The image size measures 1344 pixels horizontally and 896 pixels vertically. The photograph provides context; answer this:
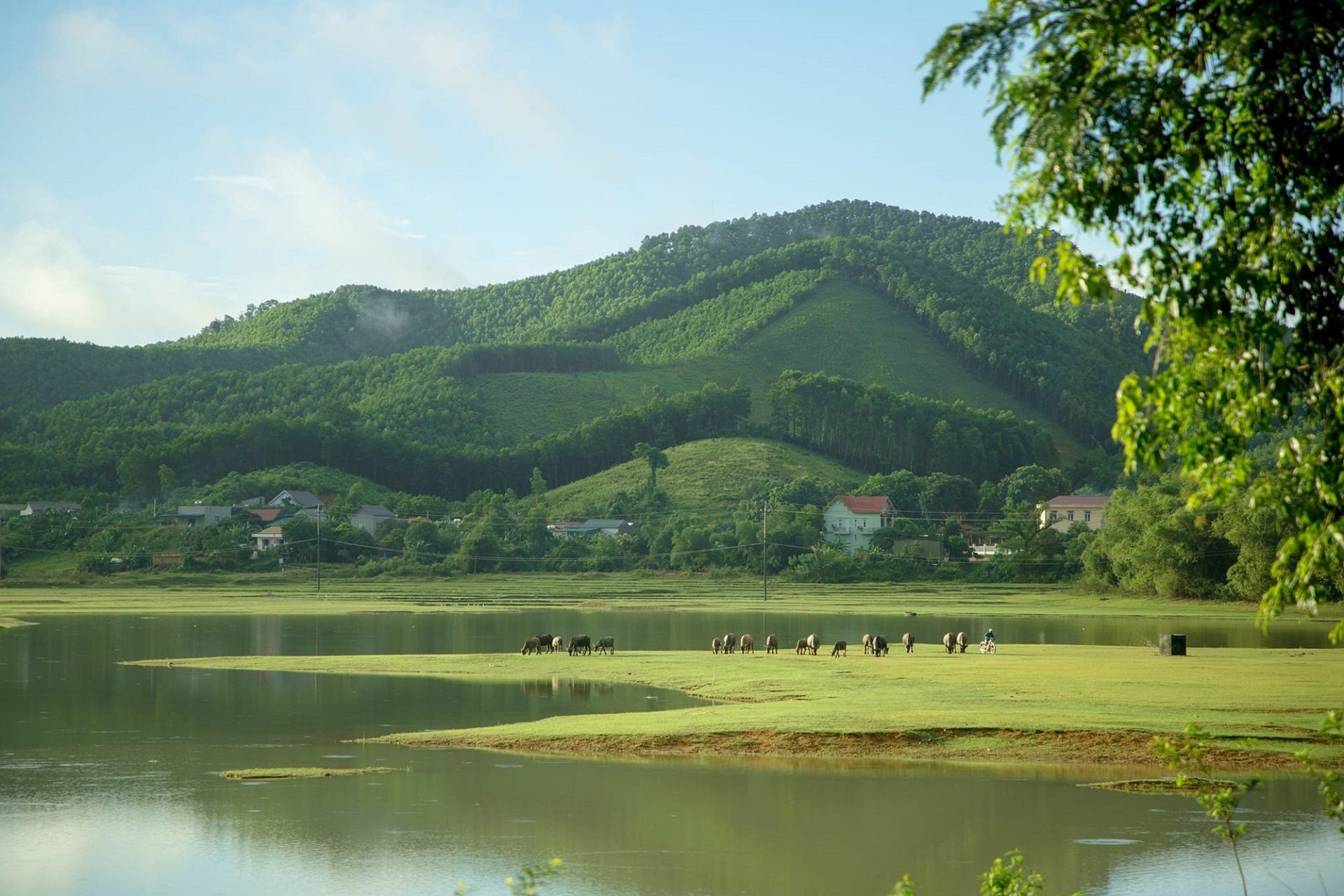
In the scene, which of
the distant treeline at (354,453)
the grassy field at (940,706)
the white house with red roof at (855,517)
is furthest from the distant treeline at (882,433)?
the grassy field at (940,706)

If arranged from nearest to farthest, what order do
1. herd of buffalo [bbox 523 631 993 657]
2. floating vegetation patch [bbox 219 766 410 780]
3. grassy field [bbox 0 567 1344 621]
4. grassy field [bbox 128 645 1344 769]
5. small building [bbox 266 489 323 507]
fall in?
floating vegetation patch [bbox 219 766 410 780], grassy field [bbox 128 645 1344 769], herd of buffalo [bbox 523 631 993 657], grassy field [bbox 0 567 1344 621], small building [bbox 266 489 323 507]

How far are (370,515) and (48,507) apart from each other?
34.4 m

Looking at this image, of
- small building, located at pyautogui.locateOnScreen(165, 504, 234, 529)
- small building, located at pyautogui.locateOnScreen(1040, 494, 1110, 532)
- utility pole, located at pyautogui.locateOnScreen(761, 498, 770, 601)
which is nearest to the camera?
utility pole, located at pyautogui.locateOnScreen(761, 498, 770, 601)

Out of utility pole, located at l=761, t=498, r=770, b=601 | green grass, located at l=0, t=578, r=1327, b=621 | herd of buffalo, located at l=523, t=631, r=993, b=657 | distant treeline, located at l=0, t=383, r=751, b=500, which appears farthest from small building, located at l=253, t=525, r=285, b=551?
herd of buffalo, located at l=523, t=631, r=993, b=657

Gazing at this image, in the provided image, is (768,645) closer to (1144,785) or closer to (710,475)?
(1144,785)

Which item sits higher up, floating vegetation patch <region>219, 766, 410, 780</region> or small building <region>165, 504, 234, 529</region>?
small building <region>165, 504, 234, 529</region>

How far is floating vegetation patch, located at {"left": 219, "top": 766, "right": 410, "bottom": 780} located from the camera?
22.6 m

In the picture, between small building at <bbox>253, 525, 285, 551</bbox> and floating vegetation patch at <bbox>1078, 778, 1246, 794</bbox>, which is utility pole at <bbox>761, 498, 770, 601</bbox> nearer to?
small building at <bbox>253, 525, 285, 551</bbox>

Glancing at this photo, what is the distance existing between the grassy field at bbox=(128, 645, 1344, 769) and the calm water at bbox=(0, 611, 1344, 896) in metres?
1.39

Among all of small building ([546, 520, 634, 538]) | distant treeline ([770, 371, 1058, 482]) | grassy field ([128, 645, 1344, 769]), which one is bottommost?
grassy field ([128, 645, 1344, 769])

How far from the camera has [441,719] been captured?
30297 mm

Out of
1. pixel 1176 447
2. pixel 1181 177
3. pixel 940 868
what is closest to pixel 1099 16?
pixel 1181 177

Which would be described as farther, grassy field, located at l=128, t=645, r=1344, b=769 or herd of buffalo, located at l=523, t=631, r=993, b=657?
herd of buffalo, located at l=523, t=631, r=993, b=657

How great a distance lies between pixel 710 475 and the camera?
539 ft
